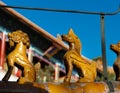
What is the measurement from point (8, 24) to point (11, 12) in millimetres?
1123

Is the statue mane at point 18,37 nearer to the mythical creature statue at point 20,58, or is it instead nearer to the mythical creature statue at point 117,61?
the mythical creature statue at point 20,58

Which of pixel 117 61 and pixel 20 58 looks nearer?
pixel 20 58

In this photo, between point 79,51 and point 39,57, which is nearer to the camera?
point 79,51

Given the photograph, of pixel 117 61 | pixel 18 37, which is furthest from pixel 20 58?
pixel 117 61

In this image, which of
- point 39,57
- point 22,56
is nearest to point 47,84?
point 22,56

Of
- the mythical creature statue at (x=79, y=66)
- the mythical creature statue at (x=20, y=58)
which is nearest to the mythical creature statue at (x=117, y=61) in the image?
the mythical creature statue at (x=79, y=66)

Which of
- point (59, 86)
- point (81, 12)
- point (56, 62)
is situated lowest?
point (59, 86)

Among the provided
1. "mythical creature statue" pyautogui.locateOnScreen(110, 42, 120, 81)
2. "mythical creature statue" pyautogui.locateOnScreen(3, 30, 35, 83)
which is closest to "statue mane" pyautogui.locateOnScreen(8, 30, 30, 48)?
"mythical creature statue" pyautogui.locateOnScreen(3, 30, 35, 83)

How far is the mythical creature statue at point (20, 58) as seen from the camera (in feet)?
18.3

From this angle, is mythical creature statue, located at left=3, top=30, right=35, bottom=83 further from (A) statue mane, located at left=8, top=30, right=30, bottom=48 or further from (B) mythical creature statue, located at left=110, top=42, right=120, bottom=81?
(B) mythical creature statue, located at left=110, top=42, right=120, bottom=81

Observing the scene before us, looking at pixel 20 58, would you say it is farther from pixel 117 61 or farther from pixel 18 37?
pixel 117 61

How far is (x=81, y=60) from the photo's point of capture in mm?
5898

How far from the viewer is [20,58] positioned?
573cm

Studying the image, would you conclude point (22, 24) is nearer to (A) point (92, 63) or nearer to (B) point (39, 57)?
(B) point (39, 57)
